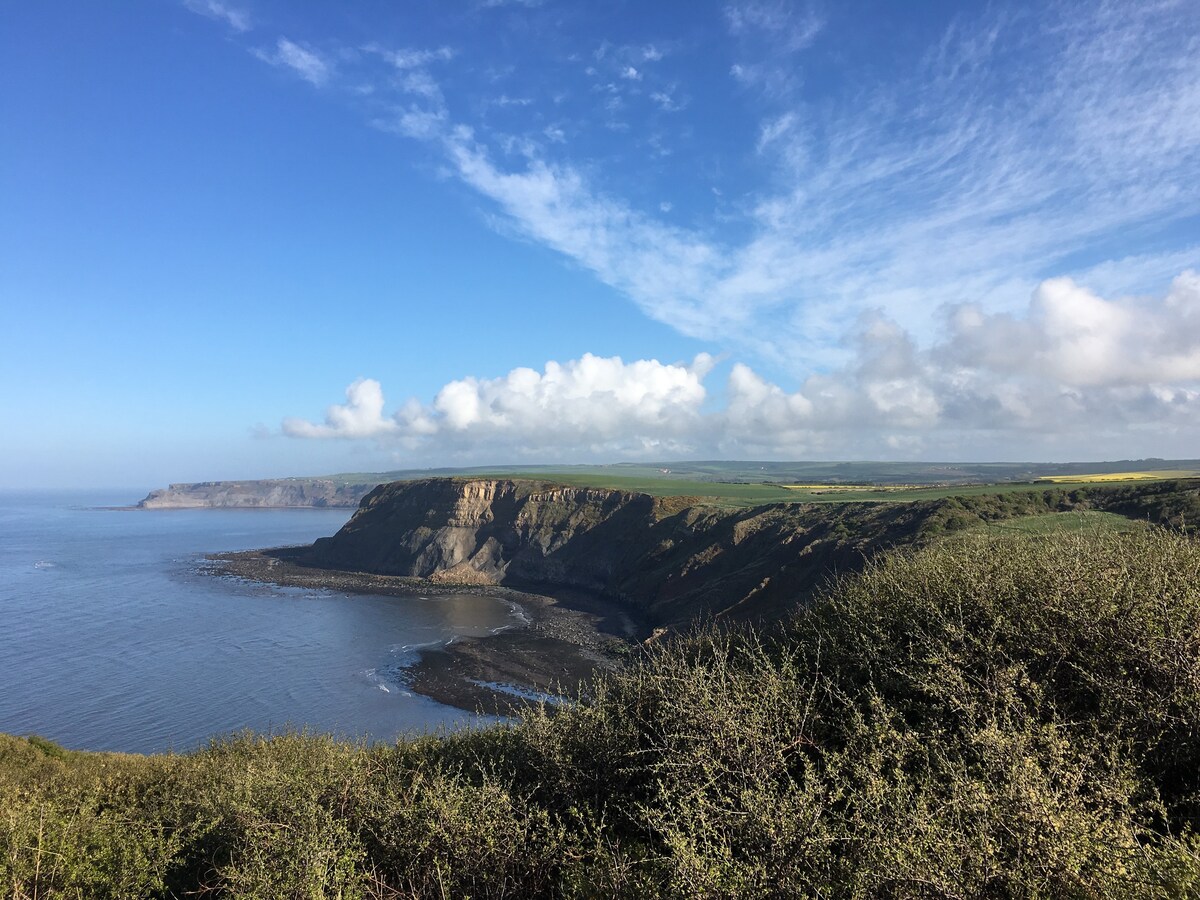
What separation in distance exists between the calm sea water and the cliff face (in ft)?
56.9

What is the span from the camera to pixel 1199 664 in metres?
10.1

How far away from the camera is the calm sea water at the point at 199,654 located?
145ft

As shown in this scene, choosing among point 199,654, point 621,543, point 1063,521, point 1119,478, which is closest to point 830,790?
point 1063,521

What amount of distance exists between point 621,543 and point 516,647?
122ft

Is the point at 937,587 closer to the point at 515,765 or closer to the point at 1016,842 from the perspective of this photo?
the point at 1016,842

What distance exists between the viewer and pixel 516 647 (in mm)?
65125

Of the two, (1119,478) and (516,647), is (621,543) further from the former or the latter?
(1119,478)

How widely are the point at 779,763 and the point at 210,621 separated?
265 feet

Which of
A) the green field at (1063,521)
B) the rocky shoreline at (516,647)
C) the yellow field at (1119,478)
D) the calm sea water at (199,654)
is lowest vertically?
the rocky shoreline at (516,647)

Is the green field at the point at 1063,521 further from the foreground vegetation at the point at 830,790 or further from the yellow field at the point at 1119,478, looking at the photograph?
the foreground vegetation at the point at 830,790

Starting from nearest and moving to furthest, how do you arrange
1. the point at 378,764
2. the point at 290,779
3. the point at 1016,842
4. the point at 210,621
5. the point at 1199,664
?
1. the point at 1016,842
2. the point at 1199,664
3. the point at 290,779
4. the point at 378,764
5. the point at 210,621

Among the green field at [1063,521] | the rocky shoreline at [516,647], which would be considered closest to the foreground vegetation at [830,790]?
the rocky shoreline at [516,647]

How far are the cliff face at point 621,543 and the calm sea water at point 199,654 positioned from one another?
1736 centimetres

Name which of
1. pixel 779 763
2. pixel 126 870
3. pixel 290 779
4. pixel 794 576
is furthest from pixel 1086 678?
pixel 794 576
